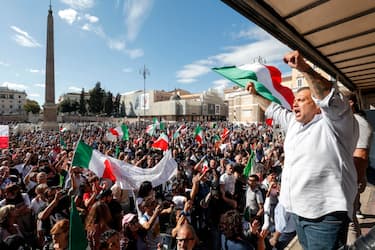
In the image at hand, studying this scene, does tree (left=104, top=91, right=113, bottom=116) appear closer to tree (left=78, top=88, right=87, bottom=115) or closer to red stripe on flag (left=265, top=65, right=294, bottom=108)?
tree (left=78, top=88, right=87, bottom=115)

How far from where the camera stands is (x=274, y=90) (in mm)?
3268

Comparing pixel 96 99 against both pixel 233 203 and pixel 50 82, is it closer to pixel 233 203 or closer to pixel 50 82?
pixel 50 82

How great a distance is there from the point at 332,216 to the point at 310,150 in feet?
1.33

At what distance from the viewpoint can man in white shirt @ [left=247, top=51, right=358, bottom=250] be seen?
1.46m

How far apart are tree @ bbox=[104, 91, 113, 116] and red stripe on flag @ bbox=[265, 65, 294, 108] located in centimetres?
8572

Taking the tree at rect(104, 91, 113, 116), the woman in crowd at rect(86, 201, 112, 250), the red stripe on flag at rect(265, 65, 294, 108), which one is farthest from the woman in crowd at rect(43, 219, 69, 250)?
the tree at rect(104, 91, 113, 116)

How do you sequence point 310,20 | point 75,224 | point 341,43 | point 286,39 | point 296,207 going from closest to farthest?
point 296,207 < point 310,20 < point 286,39 < point 75,224 < point 341,43

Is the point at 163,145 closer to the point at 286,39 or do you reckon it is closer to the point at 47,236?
the point at 47,236

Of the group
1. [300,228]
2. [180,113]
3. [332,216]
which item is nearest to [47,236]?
[300,228]

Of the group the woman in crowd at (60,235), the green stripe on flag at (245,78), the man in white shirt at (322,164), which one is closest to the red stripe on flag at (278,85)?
the green stripe on flag at (245,78)

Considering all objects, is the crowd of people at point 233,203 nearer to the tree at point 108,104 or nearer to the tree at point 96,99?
the tree at point 96,99

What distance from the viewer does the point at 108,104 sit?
8531cm

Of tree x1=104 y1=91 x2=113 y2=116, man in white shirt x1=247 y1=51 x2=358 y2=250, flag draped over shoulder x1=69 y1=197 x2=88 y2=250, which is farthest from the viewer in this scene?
tree x1=104 y1=91 x2=113 y2=116

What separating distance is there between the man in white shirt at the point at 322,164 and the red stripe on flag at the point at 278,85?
5.58 feet
